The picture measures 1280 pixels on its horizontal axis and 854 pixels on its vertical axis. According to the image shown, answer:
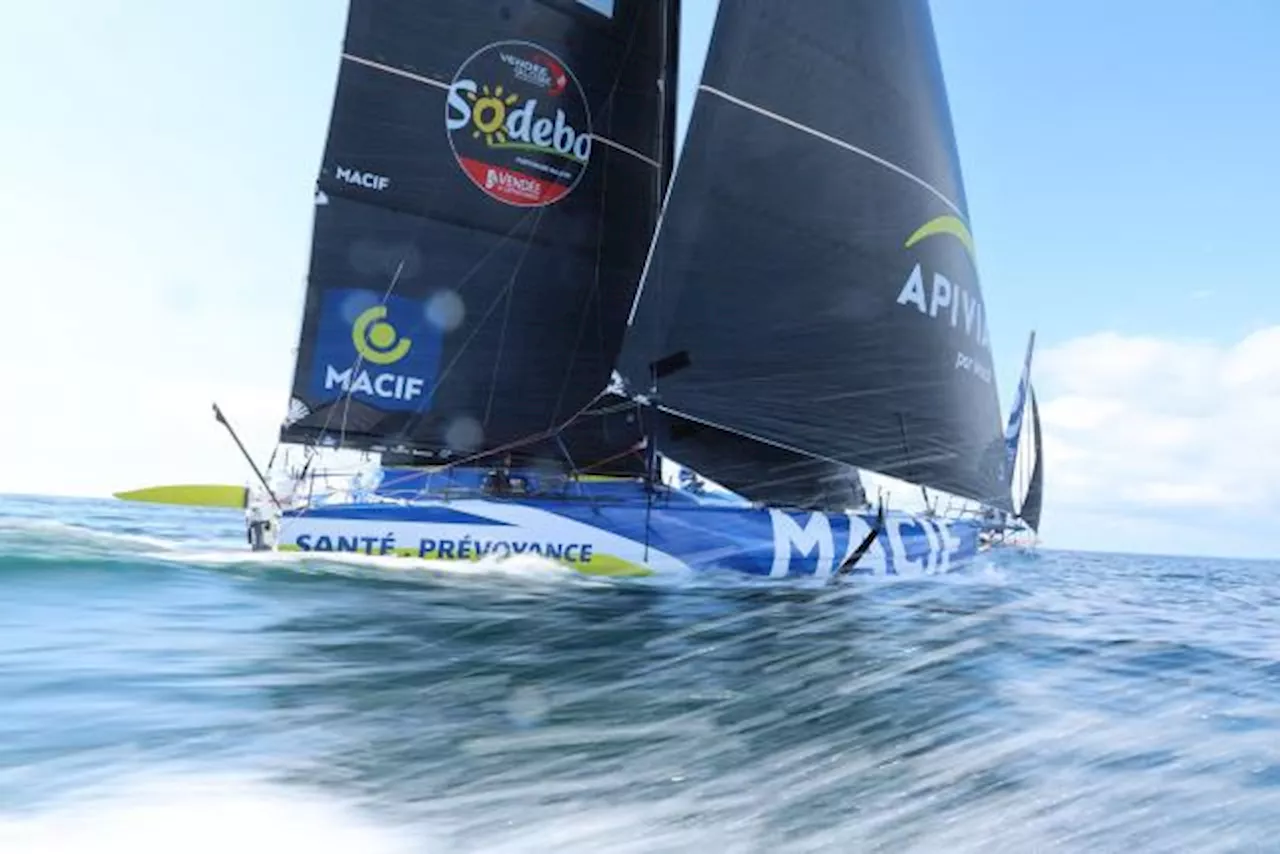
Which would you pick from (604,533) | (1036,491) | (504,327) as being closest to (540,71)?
(504,327)

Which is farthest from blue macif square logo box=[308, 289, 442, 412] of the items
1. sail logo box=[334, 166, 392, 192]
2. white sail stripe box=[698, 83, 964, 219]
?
white sail stripe box=[698, 83, 964, 219]

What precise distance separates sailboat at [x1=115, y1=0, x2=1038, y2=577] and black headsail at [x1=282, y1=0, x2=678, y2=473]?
0.03 meters

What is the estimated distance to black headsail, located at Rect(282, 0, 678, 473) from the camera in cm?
1257

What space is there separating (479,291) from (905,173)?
5925 mm

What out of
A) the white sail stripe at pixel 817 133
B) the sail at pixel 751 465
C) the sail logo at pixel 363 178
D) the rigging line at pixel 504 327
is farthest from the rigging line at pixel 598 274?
the sail logo at pixel 363 178

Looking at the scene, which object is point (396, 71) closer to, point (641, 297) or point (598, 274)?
point (598, 274)

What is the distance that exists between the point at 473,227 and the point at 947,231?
650 centimetres

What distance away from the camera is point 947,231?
42.7 ft

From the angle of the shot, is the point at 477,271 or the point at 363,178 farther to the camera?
the point at 477,271

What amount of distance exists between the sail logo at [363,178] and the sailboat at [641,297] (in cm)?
3

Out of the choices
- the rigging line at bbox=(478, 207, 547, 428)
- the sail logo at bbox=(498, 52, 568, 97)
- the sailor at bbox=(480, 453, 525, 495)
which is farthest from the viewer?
the sail logo at bbox=(498, 52, 568, 97)

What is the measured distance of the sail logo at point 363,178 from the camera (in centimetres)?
1259

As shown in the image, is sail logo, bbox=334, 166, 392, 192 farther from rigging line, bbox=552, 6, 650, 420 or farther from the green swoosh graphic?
the green swoosh graphic

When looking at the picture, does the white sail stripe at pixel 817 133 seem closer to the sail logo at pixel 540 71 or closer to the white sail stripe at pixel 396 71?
the sail logo at pixel 540 71
